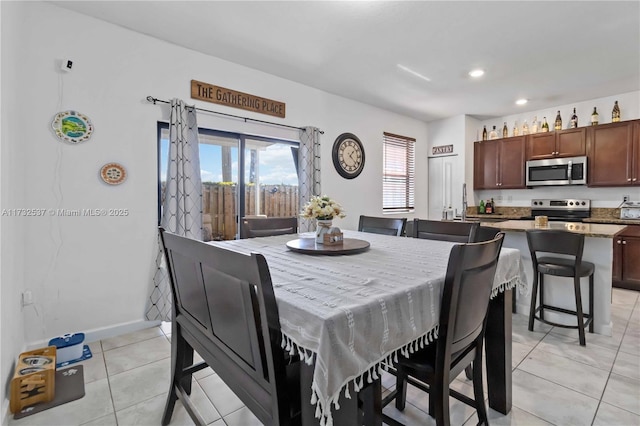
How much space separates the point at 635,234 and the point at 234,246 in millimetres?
4757

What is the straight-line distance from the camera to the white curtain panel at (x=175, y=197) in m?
2.77

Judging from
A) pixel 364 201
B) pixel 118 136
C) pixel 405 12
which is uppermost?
pixel 405 12

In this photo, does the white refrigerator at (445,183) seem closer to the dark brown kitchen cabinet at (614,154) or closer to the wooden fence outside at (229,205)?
the dark brown kitchen cabinet at (614,154)

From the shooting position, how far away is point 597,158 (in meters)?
4.26

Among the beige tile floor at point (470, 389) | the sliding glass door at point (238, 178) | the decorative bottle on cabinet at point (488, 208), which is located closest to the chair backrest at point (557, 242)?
the beige tile floor at point (470, 389)

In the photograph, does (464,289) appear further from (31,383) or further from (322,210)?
(31,383)

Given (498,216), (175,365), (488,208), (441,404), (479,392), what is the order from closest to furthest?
(441,404)
(479,392)
(175,365)
(498,216)
(488,208)

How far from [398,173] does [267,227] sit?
3368 mm

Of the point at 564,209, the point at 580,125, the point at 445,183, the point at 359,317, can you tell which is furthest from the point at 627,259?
the point at 359,317

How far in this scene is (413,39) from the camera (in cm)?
277

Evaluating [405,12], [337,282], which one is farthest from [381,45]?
[337,282]

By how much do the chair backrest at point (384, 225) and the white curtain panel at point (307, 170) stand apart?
1139 mm

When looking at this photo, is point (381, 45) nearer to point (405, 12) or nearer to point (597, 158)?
point (405, 12)

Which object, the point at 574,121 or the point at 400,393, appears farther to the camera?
the point at 574,121
